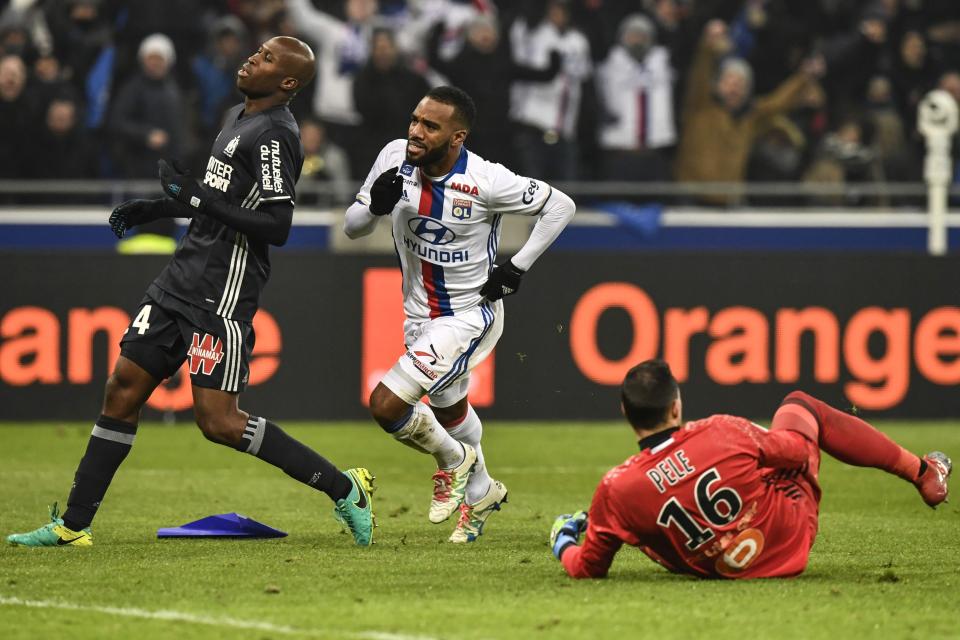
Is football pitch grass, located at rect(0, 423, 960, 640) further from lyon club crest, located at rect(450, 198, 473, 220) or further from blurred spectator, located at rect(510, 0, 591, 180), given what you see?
blurred spectator, located at rect(510, 0, 591, 180)

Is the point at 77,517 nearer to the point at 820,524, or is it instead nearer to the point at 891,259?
the point at 820,524

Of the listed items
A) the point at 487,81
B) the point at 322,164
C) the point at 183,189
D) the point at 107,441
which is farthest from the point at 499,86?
the point at 107,441

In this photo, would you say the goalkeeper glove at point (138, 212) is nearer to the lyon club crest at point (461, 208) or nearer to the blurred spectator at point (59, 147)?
the lyon club crest at point (461, 208)

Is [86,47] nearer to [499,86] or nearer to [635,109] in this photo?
[499,86]

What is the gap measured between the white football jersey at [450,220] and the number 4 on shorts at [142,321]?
45.1 inches

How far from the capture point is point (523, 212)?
8117mm

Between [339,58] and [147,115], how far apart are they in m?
1.88

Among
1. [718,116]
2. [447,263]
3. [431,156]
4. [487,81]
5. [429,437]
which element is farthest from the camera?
[718,116]

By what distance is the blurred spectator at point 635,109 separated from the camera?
16.4m

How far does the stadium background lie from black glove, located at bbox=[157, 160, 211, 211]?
21.8 feet

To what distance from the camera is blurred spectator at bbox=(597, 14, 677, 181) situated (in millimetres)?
16375

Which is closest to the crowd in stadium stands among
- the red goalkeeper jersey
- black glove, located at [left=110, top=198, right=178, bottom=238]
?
black glove, located at [left=110, top=198, right=178, bottom=238]

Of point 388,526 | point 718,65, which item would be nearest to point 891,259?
point 718,65

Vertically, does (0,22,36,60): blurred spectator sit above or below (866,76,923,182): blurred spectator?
above
